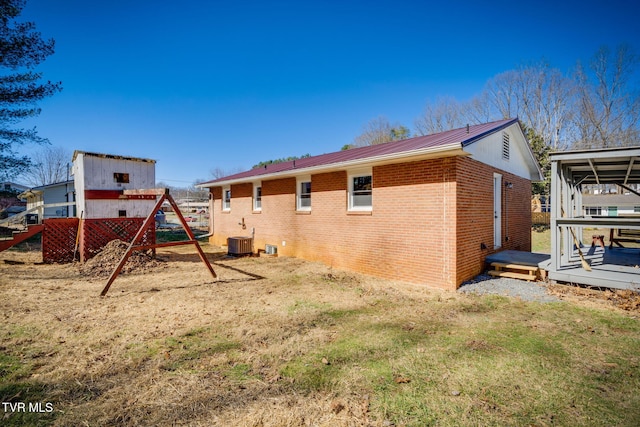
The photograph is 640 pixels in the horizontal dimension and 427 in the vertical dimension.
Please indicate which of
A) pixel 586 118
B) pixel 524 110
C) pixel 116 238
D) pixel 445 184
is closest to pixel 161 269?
pixel 116 238

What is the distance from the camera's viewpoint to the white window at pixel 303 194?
10.9m

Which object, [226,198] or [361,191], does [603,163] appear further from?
[226,198]

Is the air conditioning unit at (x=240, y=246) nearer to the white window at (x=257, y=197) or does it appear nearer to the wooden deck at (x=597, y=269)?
the white window at (x=257, y=197)

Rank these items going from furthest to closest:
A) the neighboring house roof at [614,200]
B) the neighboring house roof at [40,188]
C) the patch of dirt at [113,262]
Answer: the neighboring house roof at [614,200], the neighboring house roof at [40,188], the patch of dirt at [113,262]

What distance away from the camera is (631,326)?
4688mm

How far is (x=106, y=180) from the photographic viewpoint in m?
13.3

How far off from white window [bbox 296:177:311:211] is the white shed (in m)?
8.39

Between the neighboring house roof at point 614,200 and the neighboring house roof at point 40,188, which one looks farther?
the neighboring house roof at point 614,200

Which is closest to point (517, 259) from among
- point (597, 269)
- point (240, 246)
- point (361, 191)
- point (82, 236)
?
point (597, 269)

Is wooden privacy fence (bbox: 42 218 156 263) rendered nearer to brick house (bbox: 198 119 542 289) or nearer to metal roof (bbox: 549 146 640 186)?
brick house (bbox: 198 119 542 289)

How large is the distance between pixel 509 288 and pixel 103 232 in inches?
498

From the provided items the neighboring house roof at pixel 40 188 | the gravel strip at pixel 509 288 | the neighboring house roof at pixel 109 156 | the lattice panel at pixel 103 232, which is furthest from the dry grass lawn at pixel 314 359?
the neighboring house roof at pixel 40 188

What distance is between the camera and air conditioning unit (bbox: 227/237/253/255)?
12.4m

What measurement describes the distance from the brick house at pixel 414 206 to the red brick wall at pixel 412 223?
0.03 meters
